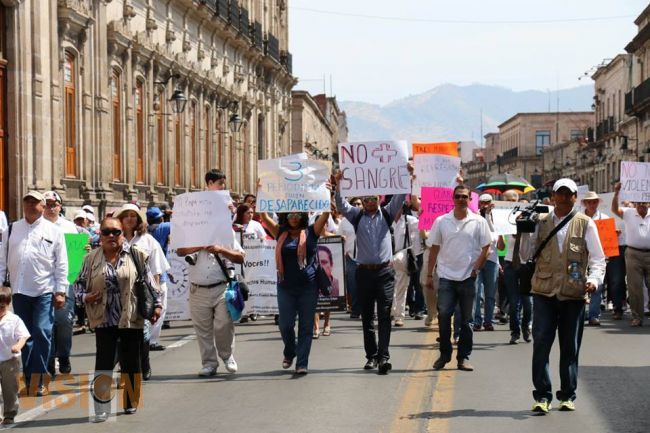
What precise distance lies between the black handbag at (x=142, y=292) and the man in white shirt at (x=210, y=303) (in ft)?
6.87

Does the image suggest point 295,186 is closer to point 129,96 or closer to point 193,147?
point 129,96

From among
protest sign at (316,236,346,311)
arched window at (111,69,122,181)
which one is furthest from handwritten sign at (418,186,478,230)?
arched window at (111,69,122,181)

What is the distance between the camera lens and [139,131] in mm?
34281

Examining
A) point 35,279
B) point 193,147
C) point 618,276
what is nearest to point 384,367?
point 35,279

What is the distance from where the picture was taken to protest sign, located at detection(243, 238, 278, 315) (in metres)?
17.5

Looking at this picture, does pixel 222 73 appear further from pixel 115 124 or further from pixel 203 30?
pixel 115 124

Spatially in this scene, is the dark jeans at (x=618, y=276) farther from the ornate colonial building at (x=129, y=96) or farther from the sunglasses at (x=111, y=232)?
the sunglasses at (x=111, y=232)

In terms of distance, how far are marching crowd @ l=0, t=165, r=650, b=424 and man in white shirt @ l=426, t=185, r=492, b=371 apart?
1 cm

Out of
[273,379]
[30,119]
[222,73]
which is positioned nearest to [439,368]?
[273,379]

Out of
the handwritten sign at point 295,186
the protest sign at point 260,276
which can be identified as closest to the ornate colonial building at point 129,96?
the protest sign at point 260,276

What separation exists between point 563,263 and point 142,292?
3319 millimetres

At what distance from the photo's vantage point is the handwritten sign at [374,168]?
13492mm

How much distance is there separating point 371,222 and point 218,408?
3.33 m

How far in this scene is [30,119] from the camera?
2345 cm
